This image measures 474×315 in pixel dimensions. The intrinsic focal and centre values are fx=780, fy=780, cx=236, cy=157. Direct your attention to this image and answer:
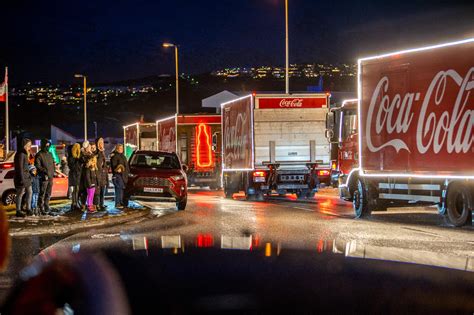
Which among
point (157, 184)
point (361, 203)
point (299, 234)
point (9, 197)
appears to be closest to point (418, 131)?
→ point (361, 203)

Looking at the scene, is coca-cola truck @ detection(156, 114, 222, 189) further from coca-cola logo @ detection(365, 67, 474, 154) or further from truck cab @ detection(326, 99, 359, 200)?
coca-cola logo @ detection(365, 67, 474, 154)

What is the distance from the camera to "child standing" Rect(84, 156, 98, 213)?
19703mm

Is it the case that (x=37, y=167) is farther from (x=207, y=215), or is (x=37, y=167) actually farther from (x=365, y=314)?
(x=365, y=314)

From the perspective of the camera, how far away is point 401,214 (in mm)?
20625

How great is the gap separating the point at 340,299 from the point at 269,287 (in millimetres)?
914

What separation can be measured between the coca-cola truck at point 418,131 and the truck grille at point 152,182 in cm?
572

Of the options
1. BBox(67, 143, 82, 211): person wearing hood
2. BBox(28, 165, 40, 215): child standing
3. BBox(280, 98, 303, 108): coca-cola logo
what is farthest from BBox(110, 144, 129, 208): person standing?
BBox(280, 98, 303, 108): coca-cola logo

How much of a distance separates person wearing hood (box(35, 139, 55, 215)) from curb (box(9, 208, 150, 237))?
183cm

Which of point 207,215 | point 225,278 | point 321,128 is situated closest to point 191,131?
point 321,128

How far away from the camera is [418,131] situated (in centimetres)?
1688

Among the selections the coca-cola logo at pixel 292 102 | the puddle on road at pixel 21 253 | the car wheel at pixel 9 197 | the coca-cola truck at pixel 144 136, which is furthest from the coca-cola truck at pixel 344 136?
the coca-cola truck at pixel 144 136

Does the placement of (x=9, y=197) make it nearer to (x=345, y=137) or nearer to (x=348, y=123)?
(x=345, y=137)

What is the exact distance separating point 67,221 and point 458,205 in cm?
839

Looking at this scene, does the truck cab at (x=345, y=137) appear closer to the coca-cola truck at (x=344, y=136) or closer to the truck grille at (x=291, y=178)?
the coca-cola truck at (x=344, y=136)
